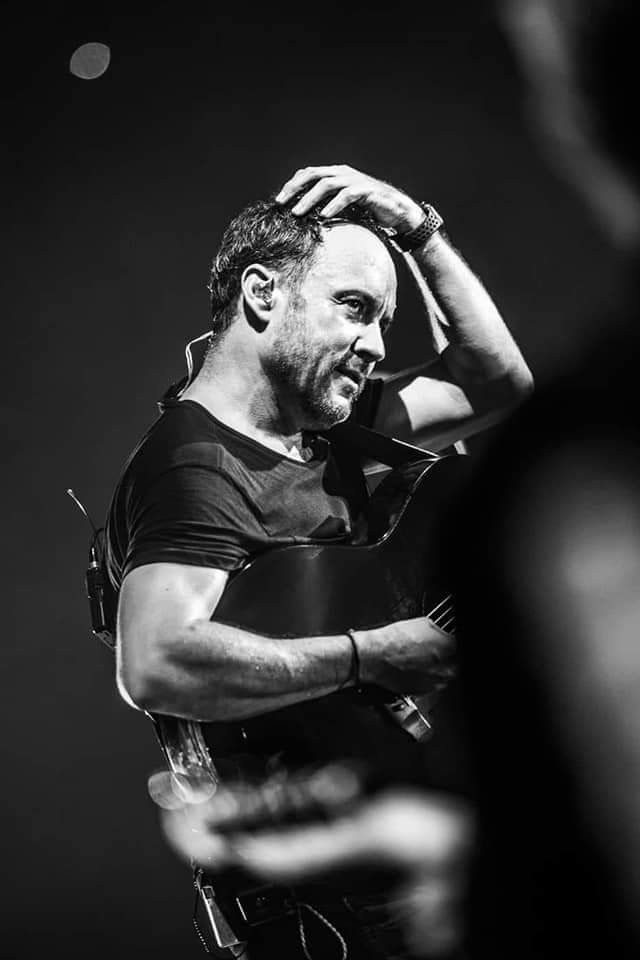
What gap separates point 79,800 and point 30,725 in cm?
17

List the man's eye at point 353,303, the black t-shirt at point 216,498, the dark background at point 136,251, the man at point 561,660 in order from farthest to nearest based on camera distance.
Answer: the dark background at point 136,251 → the man's eye at point 353,303 → the black t-shirt at point 216,498 → the man at point 561,660

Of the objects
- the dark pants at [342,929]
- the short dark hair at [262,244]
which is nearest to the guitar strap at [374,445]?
the short dark hair at [262,244]

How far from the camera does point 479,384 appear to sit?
1569 mm

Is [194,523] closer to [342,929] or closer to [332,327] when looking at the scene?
[332,327]

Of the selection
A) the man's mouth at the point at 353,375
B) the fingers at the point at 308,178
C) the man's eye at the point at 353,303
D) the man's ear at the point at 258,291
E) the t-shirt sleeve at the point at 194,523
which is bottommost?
the t-shirt sleeve at the point at 194,523

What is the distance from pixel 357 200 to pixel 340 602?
0.65 m

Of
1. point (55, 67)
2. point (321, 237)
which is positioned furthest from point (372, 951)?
point (55, 67)

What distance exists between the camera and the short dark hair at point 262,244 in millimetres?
1552

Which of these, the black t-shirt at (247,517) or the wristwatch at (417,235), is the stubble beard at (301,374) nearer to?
the black t-shirt at (247,517)

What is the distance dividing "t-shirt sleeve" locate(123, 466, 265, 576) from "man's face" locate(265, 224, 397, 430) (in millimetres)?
189

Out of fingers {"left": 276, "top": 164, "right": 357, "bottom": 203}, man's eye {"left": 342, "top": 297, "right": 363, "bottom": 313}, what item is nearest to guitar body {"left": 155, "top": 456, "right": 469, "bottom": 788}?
man's eye {"left": 342, "top": 297, "right": 363, "bottom": 313}

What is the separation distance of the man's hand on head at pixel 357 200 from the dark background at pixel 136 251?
11 centimetres

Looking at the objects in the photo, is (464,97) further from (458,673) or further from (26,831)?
(26,831)

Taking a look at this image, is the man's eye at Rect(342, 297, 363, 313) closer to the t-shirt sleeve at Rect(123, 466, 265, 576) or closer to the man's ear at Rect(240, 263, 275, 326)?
the man's ear at Rect(240, 263, 275, 326)
